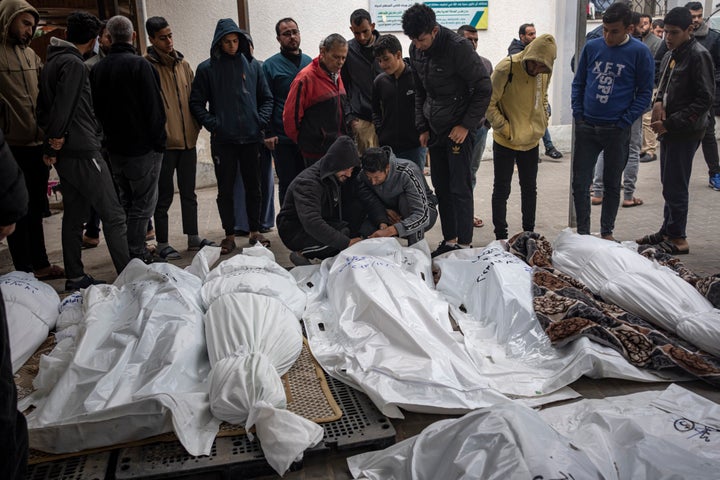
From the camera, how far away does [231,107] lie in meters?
4.85

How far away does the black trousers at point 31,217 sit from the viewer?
14.1ft

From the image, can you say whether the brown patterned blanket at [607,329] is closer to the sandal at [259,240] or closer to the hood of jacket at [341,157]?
the hood of jacket at [341,157]

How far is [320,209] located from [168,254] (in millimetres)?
1407

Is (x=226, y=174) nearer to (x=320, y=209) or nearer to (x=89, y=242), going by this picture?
(x=320, y=209)

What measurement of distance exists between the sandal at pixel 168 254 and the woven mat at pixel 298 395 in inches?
69.8

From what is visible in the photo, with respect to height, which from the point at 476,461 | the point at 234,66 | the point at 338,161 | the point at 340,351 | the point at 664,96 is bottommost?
the point at 340,351

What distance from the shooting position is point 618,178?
185 inches

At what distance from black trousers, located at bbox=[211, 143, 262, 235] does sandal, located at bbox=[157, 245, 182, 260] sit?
441 mm

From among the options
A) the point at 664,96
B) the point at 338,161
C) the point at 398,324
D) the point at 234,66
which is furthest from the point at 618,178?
the point at 234,66

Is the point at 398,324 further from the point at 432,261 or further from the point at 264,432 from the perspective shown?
the point at 432,261

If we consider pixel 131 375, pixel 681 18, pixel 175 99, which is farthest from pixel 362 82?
pixel 131 375

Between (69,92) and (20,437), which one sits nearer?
(20,437)

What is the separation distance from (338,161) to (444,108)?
0.89 metres

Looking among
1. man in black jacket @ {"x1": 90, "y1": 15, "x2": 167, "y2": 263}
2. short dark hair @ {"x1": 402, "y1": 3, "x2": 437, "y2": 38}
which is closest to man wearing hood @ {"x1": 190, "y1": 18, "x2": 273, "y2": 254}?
man in black jacket @ {"x1": 90, "y1": 15, "x2": 167, "y2": 263}
